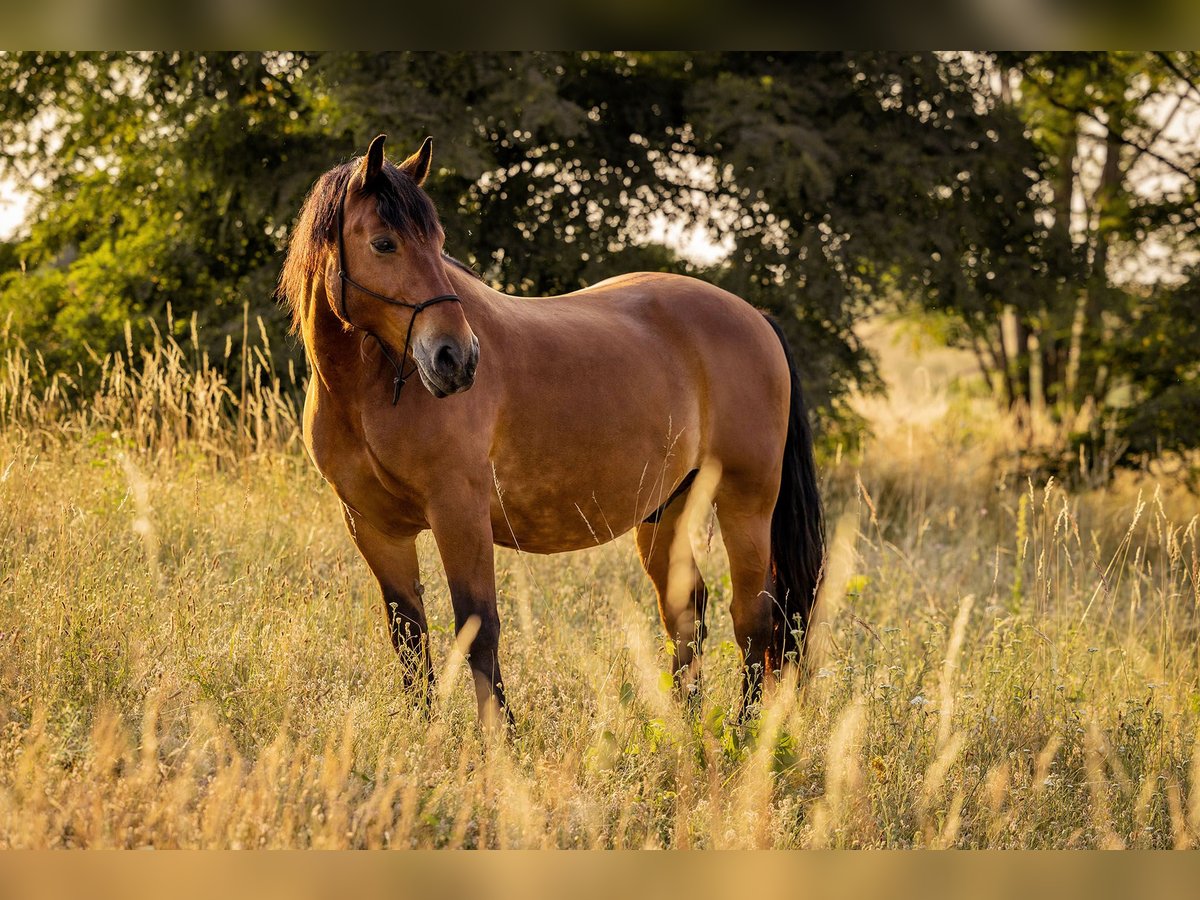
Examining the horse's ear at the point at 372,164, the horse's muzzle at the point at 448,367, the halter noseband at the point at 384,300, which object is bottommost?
the horse's muzzle at the point at 448,367

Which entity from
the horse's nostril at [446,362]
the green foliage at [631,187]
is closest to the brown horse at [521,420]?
the horse's nostril at [446,362]

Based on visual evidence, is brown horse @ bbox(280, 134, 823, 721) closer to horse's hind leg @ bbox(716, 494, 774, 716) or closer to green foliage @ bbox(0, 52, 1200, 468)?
horse's hind leg @ bbox(716, 494, 774, 716)

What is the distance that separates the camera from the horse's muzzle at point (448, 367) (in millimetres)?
2818

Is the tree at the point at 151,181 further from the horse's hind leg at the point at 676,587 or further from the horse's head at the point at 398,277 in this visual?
the horse's head at the point at 398,277

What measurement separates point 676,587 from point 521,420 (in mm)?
1100

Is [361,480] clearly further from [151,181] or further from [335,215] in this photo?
[151,181]

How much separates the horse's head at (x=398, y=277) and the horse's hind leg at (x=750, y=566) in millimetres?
1716

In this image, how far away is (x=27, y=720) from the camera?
Answer: 313 centimetres

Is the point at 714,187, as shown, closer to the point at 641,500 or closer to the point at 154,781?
the point at 641,500

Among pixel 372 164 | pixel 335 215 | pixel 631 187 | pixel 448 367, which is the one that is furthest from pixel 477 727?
pixel 631 187

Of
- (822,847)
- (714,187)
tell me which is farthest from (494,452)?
(714,187)

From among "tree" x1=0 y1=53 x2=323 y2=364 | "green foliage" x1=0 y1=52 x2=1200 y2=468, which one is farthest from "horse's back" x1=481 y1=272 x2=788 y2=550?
"tree" x1=0 y1=53 x2=323 y2=364

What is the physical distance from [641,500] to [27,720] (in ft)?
7.22

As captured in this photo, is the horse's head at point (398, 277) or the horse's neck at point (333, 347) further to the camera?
the horse's neck at point (333, 347)
